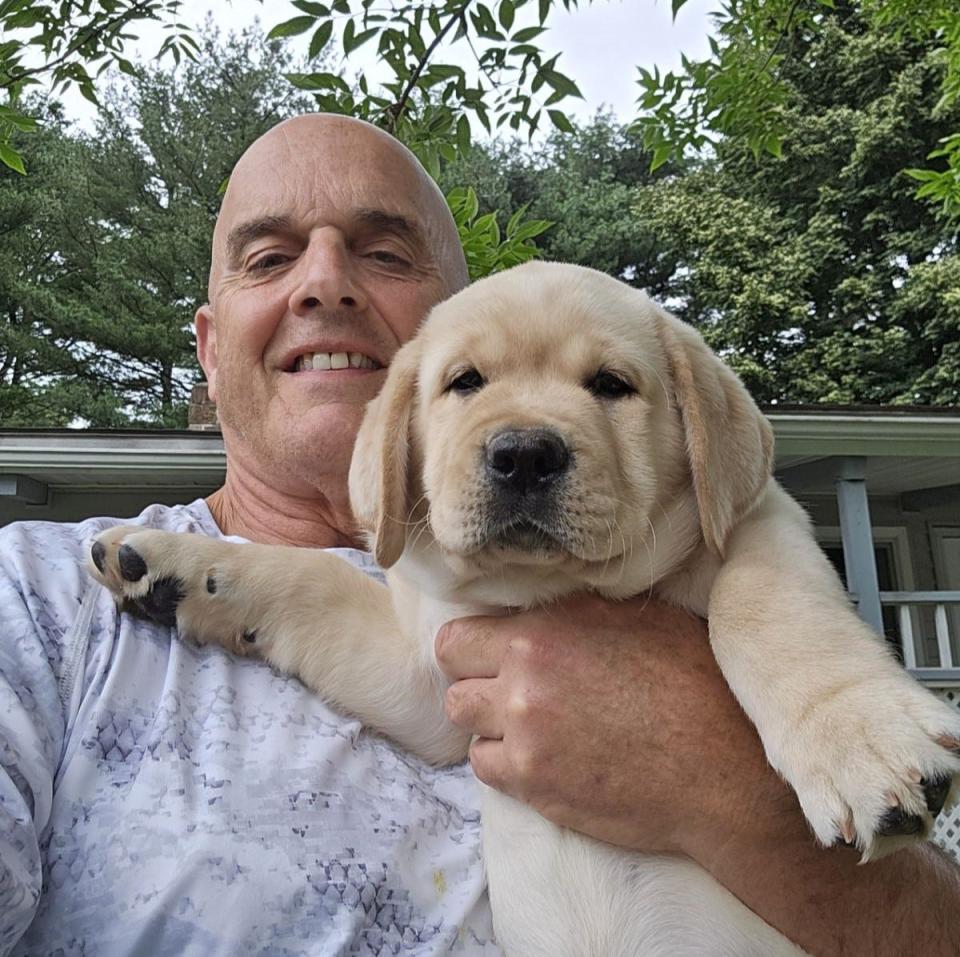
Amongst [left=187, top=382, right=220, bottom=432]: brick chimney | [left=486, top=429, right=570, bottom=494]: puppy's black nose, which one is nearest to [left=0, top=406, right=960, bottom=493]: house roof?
[left=187, top=382, right=220, bottom=432]: brick chimney

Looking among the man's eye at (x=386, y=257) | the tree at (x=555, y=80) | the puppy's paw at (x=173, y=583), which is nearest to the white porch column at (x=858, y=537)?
the tree at (x=555, y=80)

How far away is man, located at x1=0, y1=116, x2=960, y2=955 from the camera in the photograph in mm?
1855

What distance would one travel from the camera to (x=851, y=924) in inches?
74.5

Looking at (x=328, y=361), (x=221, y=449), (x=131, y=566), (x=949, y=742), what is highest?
(x=221, y=449)

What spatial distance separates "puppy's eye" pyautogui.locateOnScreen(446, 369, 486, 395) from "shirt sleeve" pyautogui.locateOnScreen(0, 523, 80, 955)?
1024 mm

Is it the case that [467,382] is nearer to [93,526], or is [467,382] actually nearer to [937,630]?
[93,526]

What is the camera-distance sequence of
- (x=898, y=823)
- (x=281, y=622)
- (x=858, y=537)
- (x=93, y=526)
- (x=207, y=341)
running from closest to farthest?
(x=898, y=823)
(x=281, y=622)
(x=93, y=526)
(x=207, y=341)
(x=858, y=537)

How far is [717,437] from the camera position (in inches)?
86.9

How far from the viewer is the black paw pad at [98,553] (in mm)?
2393

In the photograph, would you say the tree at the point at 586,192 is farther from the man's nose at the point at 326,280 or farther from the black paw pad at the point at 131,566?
the black paw pad at the point at 131,566

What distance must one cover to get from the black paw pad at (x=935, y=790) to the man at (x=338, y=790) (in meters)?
0.41

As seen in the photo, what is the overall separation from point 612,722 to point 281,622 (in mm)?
895

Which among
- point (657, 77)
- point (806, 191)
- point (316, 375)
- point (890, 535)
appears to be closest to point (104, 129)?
point (806, 191)

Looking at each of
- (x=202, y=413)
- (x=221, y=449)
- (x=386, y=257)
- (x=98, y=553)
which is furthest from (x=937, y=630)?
(x=98, y=553)
